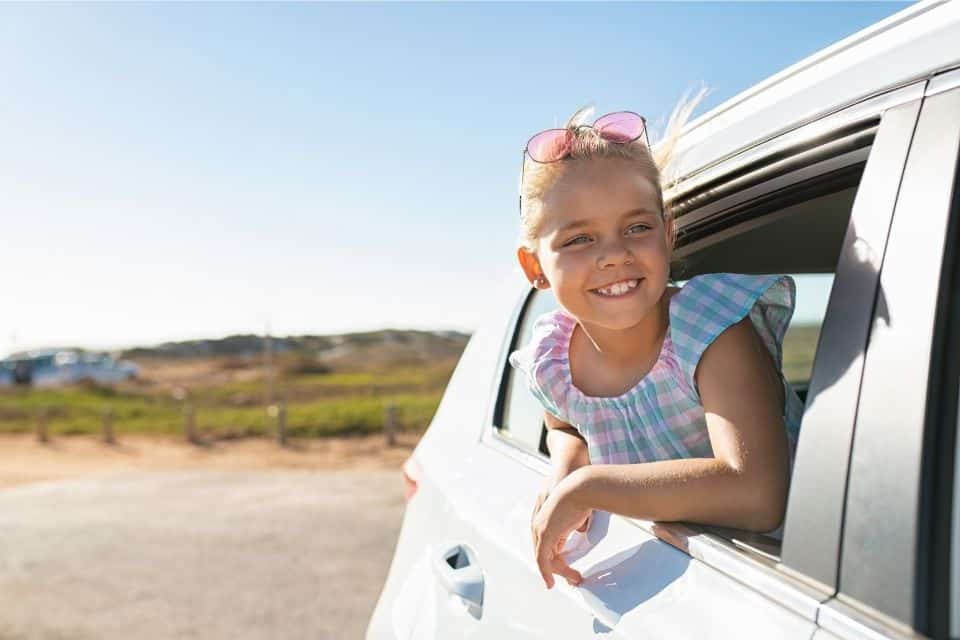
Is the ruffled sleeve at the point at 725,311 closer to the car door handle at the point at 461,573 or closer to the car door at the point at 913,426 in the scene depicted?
the car door at the point at 913,426

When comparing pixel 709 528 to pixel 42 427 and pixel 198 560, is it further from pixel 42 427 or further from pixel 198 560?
pixel 42 427

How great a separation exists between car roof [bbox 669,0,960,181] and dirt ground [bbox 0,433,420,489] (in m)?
14.6

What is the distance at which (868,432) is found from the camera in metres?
0.96

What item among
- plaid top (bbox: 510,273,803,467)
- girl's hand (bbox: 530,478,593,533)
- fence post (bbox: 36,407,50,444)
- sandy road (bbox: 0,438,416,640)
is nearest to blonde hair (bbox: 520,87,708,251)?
plaid top (bbox: 510,273,803,467)

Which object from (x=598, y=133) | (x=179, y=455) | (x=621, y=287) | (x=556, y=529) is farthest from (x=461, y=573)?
(x=179, y=455)

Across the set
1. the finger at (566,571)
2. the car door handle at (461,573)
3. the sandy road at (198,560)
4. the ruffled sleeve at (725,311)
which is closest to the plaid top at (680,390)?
the ruffled sleeve at (725,311)

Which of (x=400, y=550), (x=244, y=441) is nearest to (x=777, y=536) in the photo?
(x=400, y=550)

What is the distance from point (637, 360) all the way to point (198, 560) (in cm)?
655

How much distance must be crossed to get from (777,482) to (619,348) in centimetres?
50

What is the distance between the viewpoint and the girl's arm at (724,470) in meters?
1.22

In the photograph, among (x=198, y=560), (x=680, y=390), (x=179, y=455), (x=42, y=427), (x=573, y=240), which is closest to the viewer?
(x=680, y=390)

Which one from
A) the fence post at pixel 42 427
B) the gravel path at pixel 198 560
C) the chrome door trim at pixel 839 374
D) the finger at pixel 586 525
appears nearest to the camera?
the chrome door trim at pixel 839 374

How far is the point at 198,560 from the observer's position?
23.9ft

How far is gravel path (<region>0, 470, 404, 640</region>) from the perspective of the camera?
5488mm
